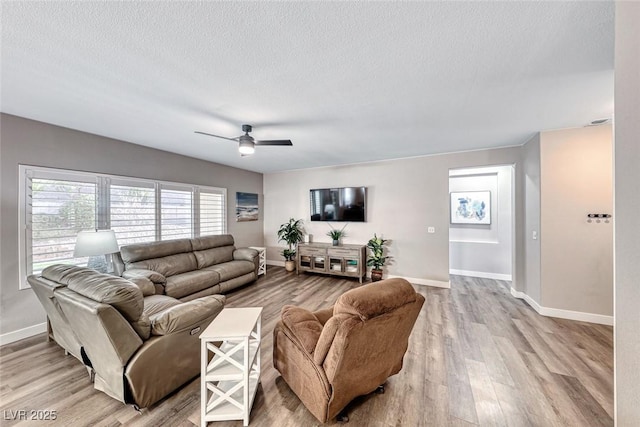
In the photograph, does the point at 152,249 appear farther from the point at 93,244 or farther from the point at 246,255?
the point at 246,255

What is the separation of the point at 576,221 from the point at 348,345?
12.2 ft

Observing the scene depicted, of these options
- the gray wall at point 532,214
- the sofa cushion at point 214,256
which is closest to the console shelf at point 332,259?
the sofa cushion at point 214,256

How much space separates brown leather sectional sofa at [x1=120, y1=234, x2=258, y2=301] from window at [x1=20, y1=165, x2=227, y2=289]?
0.42m

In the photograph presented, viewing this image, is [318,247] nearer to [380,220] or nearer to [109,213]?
[380,220]

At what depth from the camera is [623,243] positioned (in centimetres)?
107

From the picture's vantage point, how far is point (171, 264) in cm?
367

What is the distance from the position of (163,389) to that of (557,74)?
394 cm

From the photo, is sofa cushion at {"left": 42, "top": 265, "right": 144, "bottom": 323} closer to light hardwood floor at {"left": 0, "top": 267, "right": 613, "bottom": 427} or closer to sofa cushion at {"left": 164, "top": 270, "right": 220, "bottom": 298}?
light hardwood floor at {"left": 0, "top": 267, "right": 613, "bottom": 427}

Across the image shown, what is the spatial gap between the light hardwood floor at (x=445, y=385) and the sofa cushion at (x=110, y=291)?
782 mm

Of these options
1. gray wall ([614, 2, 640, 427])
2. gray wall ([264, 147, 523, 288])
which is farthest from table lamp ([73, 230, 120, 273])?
gray wall ([614, 2, 640, 427])

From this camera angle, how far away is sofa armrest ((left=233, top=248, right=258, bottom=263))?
465 cm

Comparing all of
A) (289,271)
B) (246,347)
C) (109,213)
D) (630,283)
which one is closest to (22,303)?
(109,213)

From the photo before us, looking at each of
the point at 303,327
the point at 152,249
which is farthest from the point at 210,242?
the point at 303,327

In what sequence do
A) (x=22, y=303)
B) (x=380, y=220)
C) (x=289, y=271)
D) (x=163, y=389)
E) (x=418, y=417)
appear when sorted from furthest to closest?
1. (x=289, y=271)
2. (x=380, y=220)
3. (x=22, y=303)
4. (x=163, y=389)
5. (x=418, y=417)
